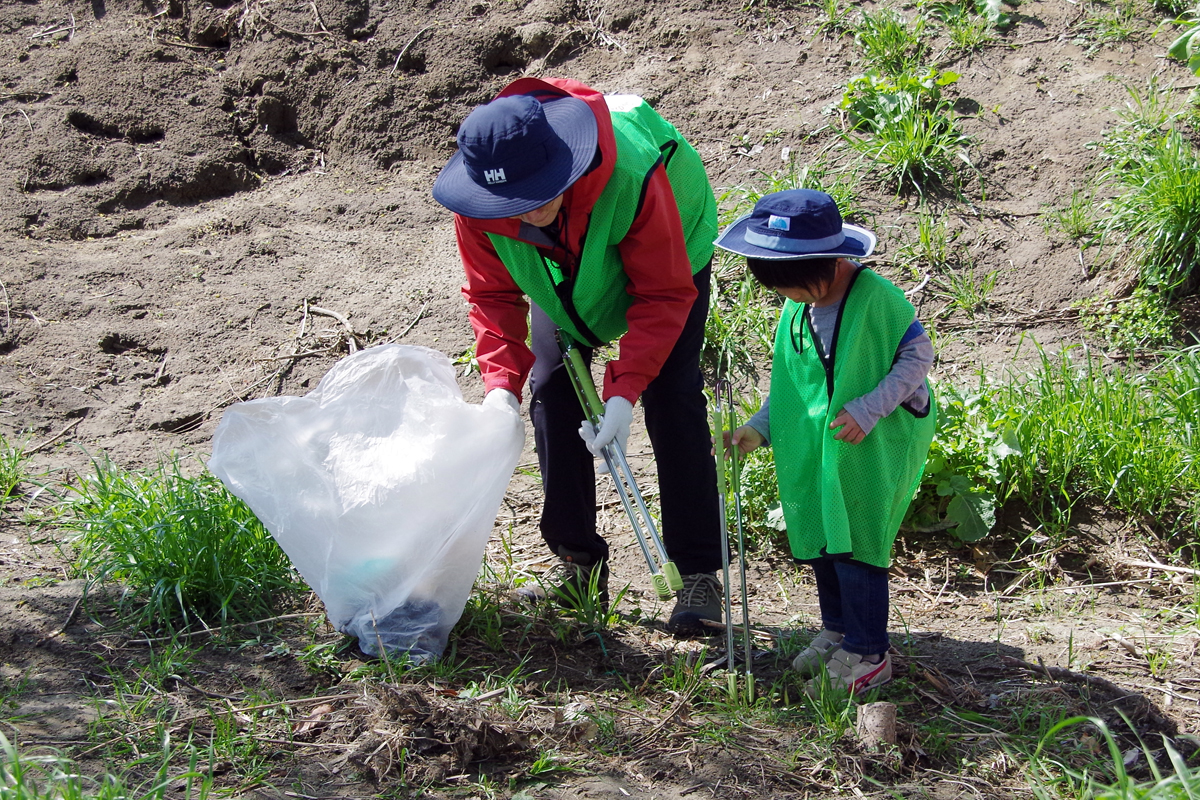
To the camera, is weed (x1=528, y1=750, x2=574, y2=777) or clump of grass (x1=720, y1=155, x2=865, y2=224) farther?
clump of grass (x1=720, y1=155, x2=865, y2=224)

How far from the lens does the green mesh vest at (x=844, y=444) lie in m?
2.17

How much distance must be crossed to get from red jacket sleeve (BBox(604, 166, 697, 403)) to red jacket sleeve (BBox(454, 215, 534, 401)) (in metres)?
0.34

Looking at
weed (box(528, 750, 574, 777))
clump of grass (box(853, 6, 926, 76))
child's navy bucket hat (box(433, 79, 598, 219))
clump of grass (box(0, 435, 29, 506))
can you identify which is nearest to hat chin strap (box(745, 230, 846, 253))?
child's navy bucket hat (box(433, 79, 598, 219))

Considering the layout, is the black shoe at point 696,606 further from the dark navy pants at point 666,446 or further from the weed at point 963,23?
the weed at point 963,23

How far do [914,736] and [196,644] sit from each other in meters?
1.77

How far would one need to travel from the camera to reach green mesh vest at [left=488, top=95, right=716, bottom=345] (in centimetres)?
229

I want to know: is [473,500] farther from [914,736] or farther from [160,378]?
[160,378]

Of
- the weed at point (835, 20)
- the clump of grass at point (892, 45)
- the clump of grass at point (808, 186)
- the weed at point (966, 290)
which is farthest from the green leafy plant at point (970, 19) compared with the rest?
the weed at point (966, 290)

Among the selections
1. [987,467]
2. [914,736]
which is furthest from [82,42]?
[914,736]

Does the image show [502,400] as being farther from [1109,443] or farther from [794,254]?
[1109,443]

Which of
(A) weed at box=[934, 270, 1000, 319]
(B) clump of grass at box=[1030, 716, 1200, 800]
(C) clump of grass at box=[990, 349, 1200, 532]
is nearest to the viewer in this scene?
(B) clump of grass at box=[1030, 716, 1200, 800]

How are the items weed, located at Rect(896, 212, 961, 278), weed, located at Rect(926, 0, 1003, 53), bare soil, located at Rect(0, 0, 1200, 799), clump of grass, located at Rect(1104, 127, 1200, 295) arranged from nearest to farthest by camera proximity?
bare soil, located at Rect(0, 0, 1200, 799) → clump of grass, located at Rect(1104, 127, 1200, 295) → weed, located at Rect(896, 212, 961, 278) → weed, located at Rect(926, 0, 1003, 53)

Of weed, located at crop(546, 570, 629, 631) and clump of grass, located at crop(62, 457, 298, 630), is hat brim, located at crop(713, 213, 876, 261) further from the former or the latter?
clump of grass, located at crop(62, 457, 298, 630)

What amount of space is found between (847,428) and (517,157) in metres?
0.91
